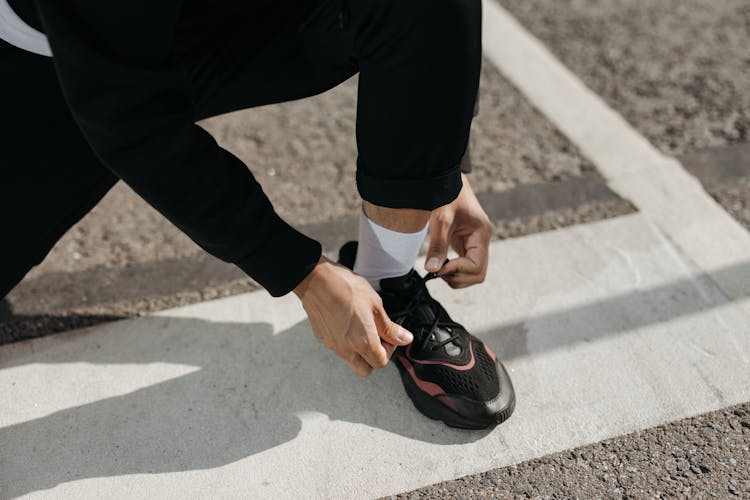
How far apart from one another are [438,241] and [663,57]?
1437mm

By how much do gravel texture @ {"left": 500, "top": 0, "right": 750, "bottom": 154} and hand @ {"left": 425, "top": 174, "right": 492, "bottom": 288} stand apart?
91 centimetres

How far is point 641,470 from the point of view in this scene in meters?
1.39

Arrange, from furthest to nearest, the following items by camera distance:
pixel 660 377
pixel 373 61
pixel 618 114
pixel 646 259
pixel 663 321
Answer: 1. pixel 618 114
2. pixel 646 259
3. pixel 663 321
4. pixel 660 377
5. pixel 373 61

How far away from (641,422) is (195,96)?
1019 millimetres

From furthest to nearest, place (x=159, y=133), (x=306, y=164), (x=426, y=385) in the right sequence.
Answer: (x=306, y=164)
(x=426, y=385)
(x=159, y=133)

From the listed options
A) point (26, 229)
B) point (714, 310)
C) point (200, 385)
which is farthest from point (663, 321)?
point (26, 229)

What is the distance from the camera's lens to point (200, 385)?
1.58 meters

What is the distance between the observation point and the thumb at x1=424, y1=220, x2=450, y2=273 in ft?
4.85

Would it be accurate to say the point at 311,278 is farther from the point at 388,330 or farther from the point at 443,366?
the point at 443,366

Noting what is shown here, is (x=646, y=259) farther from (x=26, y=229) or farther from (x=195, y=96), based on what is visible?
(x=26, y=229)

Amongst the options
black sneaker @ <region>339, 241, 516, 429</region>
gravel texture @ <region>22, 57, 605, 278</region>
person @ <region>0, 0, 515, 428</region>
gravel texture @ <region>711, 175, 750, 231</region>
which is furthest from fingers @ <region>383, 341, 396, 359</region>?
gravel texture @ <region>711, 175, 750, 231</region>

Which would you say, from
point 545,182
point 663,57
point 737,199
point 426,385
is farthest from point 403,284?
point 663,57

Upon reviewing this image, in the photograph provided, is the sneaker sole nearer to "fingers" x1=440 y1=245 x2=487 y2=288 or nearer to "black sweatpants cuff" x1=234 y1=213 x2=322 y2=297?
"fingers" x1=440 y1=245 x2=487 y2=288

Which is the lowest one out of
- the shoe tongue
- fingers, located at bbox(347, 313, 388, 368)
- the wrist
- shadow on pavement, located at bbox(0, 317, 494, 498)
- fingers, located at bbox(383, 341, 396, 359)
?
shadow on pavement, located at bbox(0, 317, 494, 498)
